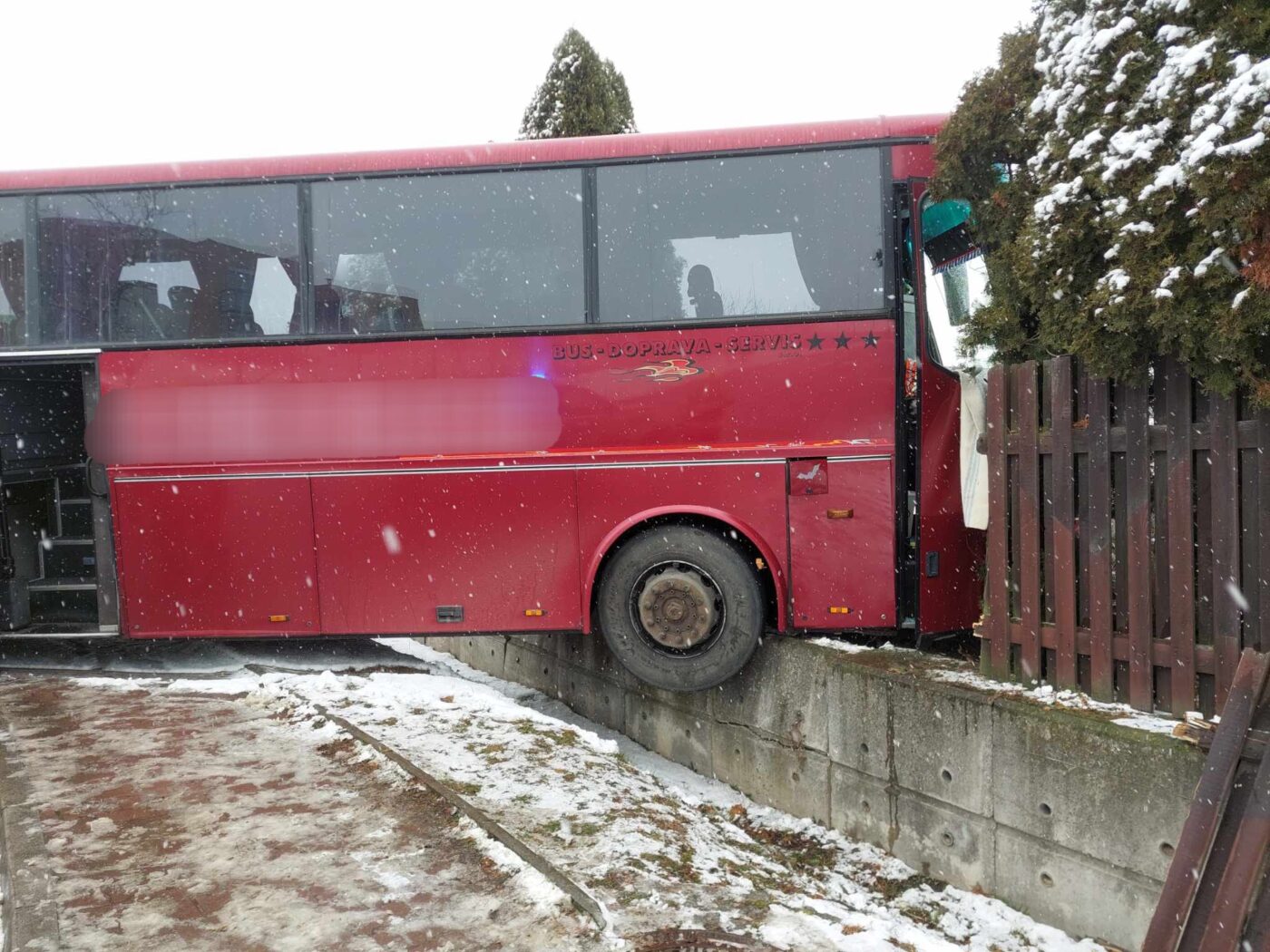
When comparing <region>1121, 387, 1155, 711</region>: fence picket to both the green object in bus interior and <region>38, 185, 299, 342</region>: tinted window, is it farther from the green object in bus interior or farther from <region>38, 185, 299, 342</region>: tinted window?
<region>38, 185, 299, 342</region>: tinted window

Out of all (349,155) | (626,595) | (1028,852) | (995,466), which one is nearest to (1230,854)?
(1028,852)

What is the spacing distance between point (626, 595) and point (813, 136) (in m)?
3.03

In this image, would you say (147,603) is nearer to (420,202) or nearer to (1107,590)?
(420,202)

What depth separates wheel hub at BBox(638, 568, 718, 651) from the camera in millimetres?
6066

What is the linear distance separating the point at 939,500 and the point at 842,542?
24.9 inches

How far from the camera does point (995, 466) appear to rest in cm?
529

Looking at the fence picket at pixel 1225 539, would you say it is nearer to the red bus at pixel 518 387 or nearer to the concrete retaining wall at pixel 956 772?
the concrete retaining wall at pixel 956 772

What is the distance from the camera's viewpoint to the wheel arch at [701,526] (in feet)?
19.8

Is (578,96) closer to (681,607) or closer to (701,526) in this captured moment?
(701,526)

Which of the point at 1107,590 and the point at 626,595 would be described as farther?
the point at 626,595

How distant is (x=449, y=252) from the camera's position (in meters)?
6.38

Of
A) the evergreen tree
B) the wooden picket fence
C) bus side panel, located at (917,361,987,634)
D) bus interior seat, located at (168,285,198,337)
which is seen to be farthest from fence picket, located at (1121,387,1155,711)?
the evergreen tree

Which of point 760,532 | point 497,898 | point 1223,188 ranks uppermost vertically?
point 1223,188

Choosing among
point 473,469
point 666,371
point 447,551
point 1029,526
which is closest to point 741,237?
point 666,371
